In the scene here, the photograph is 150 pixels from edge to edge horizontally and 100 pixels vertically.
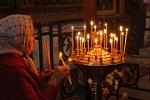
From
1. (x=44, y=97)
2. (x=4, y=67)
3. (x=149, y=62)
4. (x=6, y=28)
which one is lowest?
(x=149, y=62)

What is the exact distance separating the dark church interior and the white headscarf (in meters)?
0.26

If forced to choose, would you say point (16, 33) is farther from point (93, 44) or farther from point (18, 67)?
point (93, 44)

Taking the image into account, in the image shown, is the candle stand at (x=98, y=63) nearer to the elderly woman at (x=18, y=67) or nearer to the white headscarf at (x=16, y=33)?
the elderly woman at (x=18, y=67)

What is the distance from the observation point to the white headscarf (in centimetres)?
195

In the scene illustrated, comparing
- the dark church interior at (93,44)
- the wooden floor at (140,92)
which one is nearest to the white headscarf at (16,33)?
the dark church interior at (93,44)

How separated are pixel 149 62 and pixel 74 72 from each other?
2.37 m

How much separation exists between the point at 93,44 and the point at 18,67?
51.7 inches

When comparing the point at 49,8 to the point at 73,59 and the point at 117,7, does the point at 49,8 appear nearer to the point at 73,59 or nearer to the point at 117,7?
the point at 117,7

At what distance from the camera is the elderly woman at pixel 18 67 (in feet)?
5.93

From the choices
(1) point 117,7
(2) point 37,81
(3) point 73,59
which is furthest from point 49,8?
(2) point 37,81

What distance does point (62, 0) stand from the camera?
6473 millimetres

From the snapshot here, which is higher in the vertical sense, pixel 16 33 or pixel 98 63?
pixel 16 33

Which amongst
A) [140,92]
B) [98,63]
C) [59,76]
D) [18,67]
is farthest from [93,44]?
[140,92]

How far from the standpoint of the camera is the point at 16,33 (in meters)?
1.98
